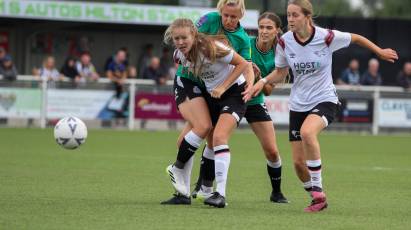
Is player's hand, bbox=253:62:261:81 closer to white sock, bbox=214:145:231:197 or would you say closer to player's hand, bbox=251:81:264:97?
player's hand, bbox=251:81:264:97

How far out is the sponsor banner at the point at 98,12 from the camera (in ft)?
80.9

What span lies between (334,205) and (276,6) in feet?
62.1

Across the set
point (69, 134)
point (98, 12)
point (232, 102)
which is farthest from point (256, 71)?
point (98, 12)

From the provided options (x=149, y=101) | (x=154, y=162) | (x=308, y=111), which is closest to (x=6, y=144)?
(x=154, y=162)

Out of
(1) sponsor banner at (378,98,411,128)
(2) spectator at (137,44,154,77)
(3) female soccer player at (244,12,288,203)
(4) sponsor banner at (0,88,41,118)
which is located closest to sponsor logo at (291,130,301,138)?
(3) female soccer player at (244,12,288,203)

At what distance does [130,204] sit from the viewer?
342 inches

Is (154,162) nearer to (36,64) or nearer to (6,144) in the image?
(6,144)

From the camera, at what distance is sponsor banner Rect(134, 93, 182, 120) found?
22859 millimetres

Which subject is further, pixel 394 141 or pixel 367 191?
pixel 394 141

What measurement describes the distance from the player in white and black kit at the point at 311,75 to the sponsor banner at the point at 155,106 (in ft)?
45.7

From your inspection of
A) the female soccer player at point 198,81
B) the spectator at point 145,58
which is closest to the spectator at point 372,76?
the spectator at point 145,58

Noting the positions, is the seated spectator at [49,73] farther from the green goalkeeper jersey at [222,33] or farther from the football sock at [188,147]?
the football sock at [188,147]

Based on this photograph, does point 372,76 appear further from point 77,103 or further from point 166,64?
point 77,103

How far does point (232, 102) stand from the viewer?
8.89 m
